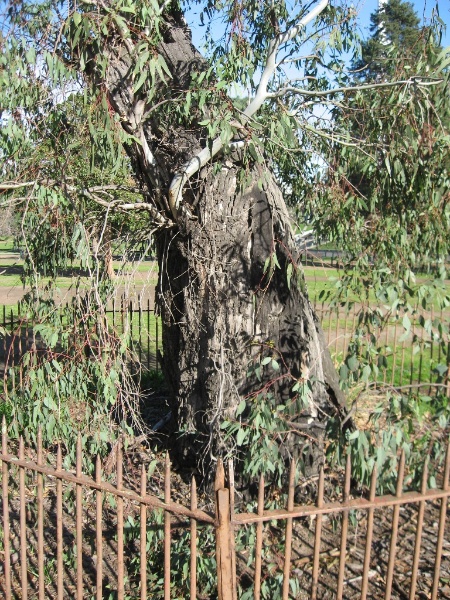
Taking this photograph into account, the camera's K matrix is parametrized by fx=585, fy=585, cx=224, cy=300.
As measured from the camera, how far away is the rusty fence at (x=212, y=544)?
2566mm

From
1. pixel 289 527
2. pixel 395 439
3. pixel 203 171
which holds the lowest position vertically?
pixel 289 527

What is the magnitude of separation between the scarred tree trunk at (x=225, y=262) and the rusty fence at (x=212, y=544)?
816mm

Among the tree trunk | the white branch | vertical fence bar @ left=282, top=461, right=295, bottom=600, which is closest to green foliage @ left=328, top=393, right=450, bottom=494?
vertical fence bar @ left=282, top=461, right=295, bottom=600

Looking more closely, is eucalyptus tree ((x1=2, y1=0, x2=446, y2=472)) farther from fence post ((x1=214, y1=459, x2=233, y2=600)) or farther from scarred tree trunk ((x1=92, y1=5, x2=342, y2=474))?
fence post ((x1=214, y1=459, x2=233, y2=600))

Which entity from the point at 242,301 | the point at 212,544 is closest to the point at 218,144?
the point at 242,301

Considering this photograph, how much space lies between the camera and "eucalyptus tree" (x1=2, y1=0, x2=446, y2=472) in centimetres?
409

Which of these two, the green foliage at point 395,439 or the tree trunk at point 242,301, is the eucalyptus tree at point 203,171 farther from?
the green foliage at point 395,439

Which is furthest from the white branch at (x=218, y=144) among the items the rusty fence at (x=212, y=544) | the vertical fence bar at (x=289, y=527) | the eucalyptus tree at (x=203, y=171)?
the vertical fence bar at (x=289, y=527)

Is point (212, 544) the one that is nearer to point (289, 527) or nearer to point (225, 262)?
point (289, 527)

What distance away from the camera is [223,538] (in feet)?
7.95

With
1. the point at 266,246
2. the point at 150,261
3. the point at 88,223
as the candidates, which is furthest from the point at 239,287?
the point at 88,223

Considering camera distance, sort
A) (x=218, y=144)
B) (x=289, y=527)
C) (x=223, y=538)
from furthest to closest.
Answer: (x=218, y=144), (x=289, y=527), (x=223, y=538)

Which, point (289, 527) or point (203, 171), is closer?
point (289, 527)

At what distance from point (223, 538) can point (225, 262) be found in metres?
2.70
